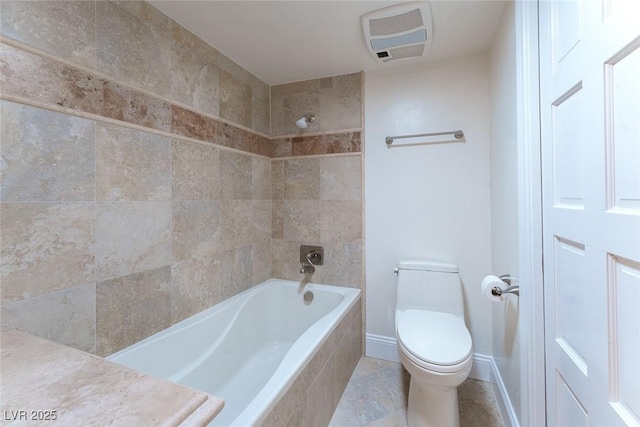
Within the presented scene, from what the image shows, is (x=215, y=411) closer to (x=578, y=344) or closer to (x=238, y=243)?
(x=578, y=344)

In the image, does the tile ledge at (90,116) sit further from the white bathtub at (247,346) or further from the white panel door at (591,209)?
the white panel door at (591,209)

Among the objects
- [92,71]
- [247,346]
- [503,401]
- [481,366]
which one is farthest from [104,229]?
[481,366]

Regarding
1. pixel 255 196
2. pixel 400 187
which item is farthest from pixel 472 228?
pixel 255 196

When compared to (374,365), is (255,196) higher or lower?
higher

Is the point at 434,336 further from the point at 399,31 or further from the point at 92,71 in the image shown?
the point at 92,71

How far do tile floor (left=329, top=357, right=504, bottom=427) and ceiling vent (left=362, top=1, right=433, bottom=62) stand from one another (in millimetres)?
2202

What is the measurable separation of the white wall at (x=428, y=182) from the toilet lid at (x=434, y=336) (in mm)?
367

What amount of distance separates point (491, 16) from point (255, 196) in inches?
73.2

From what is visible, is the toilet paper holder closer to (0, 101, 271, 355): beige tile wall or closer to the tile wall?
→ the tile wall

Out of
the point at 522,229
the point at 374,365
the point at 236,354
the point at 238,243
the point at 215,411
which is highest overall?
the point at 522,229

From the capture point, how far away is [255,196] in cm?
211

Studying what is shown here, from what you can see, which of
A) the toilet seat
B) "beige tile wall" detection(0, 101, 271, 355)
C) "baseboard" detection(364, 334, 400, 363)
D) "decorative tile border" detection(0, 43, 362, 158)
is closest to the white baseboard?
"baseboard" detection(364, 334, 400, 363)

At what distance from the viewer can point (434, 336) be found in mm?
1408

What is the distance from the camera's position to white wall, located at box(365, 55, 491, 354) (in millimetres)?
1805
